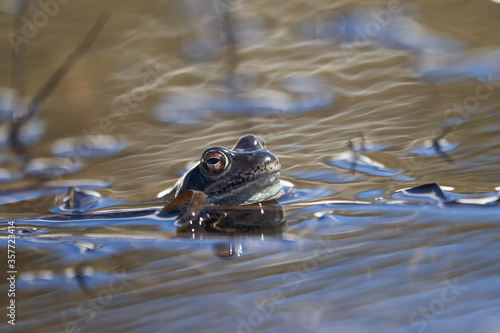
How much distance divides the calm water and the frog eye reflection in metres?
0.51

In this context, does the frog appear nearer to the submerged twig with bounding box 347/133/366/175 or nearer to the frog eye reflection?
the frog eye reflection

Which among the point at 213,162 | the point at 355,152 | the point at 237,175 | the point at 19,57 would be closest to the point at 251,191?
the point at 237,175

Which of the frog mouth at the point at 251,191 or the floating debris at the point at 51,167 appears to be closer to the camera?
the frog mouth at the point at 251,191

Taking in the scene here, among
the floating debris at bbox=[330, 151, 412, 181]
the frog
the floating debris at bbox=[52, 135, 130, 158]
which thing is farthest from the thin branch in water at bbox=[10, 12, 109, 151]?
the floating debris at bbox=[330, 151, 412, 181]

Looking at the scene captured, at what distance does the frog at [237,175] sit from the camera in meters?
4.01

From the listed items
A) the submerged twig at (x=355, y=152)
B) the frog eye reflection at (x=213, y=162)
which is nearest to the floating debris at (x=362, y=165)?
the submerged twig at (x=355, y=152)

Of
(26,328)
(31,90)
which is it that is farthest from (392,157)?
(31,90)

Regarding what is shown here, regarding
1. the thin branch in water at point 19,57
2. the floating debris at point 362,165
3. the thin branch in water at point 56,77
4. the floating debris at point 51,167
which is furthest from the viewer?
the thin branch in water at point 19,57

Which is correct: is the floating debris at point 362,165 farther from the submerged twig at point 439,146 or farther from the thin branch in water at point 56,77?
the thin branch in water at point 56,77

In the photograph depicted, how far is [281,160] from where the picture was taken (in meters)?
4.83

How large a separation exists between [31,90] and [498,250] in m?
5.80

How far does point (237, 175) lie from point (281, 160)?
2.66 ft

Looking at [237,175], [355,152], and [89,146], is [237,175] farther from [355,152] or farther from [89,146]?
[89,146]

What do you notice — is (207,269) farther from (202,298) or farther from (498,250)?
(498,250)
